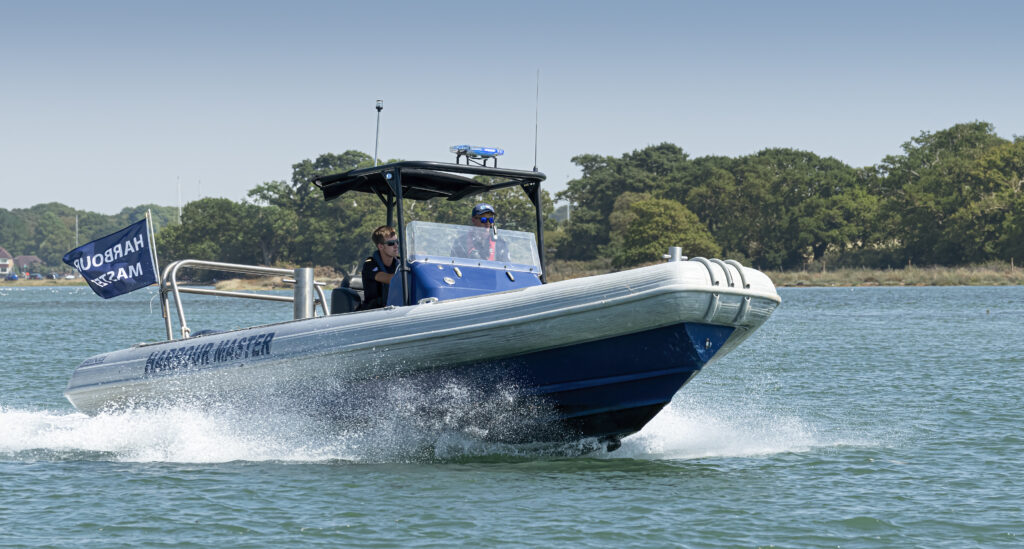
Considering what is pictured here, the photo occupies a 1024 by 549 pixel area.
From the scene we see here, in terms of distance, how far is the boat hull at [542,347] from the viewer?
8539 millimetres

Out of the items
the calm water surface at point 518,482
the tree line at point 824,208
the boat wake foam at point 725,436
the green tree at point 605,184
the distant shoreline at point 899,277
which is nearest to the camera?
the calm water surface at point 518,482

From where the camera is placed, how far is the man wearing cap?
33.0 feet

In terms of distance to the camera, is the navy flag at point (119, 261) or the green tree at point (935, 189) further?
the green tree at point (935, 189)

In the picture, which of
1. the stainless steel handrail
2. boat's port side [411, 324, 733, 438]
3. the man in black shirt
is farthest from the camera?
the stainless steel handrail

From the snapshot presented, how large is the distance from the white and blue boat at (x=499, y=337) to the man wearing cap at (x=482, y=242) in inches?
2.1

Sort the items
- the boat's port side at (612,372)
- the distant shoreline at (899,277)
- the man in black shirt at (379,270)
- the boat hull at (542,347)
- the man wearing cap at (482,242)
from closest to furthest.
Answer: the boat hull at (542,347) < the boat's port side at (612,372) < the man wearing cap at (482,242) < the man in black shirt at (379,270) < the distant shoreline at (899,277)

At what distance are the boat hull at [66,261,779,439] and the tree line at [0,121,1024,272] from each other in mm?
78996

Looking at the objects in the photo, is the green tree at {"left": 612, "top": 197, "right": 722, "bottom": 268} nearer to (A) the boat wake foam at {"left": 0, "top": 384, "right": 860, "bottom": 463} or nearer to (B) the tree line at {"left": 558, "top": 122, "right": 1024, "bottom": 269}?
(B) the tree line at {"left": 558, "top": 122, "right": 1024, "bottom": 269}

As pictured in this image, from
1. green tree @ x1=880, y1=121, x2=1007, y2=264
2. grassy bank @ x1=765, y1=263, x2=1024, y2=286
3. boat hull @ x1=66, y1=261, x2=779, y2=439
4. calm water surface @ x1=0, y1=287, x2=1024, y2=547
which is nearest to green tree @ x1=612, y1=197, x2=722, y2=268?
grassy bank @ x1=765, y1=263, x2=1024, y2=286

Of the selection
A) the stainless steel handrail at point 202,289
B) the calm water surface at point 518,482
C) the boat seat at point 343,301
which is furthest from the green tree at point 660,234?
the boat seat at point 343,301

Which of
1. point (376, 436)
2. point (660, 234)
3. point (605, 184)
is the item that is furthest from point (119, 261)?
point (605, 184)

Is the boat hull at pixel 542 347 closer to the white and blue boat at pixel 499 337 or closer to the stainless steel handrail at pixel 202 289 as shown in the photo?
the white and blue boat at pixel 499 337

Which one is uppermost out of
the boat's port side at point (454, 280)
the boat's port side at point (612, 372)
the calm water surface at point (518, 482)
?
the boat's port side at point (454, 280)

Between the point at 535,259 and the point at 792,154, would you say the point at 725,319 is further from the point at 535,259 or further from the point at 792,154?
the point at 792,154
